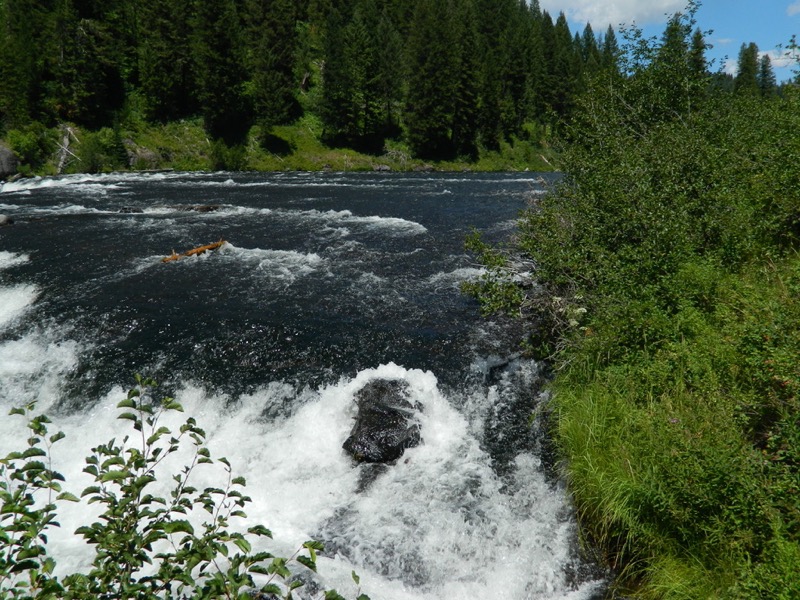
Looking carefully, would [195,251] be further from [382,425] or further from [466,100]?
[466,100]

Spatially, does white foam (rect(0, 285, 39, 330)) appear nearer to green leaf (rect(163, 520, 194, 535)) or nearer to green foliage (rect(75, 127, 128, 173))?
green leaf (rect(163, 520, 194, 535))

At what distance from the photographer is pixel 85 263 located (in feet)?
52.2

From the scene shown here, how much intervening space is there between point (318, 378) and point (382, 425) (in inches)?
75.1

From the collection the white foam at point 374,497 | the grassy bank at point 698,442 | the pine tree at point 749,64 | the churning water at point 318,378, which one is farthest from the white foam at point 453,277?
the pine tree at point 749,64

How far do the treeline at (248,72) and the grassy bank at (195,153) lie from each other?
1561mm

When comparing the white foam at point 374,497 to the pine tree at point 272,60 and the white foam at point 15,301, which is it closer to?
the white foam at point 15,301

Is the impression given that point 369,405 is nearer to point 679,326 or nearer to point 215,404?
point 215,404

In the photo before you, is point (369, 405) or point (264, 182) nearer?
point (369, 405)

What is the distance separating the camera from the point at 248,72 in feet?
185

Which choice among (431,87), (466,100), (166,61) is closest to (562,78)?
(466,100)

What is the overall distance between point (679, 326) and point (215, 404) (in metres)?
7.90

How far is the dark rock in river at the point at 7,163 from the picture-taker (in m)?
37.0

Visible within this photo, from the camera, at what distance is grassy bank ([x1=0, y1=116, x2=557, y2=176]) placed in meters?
41.7

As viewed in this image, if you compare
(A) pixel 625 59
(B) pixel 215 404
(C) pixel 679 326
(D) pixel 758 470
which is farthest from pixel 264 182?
(D) pixel 758 470
